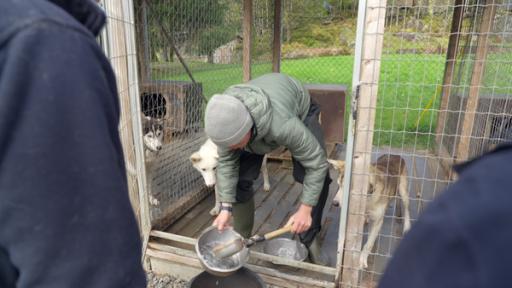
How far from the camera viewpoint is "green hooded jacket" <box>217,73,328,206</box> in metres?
2.44

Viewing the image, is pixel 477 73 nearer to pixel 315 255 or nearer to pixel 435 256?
pixel 315 255

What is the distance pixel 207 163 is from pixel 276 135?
168 cm

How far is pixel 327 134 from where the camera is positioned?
5906 mm

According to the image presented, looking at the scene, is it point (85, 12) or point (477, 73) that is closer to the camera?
point (85, 12)

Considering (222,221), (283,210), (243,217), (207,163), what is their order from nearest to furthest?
(222,221) < (243,217) < (207,163) < (283,210)

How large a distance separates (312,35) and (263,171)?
396 centimetres

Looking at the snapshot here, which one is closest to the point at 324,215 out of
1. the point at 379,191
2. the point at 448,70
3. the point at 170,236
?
the point at 379,191

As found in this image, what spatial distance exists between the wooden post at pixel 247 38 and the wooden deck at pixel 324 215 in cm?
152

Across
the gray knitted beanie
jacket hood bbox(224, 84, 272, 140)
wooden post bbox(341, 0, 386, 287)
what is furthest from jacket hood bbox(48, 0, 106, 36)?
wooden post bbox(341, 0, 386, 287)

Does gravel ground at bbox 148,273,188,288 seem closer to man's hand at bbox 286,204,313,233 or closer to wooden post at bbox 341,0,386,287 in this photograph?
man's hand at bbox 286,204,313,233

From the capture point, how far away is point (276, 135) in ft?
8.09

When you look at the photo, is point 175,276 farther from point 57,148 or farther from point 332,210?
point 57,148

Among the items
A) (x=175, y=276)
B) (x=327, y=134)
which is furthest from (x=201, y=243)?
(x=327, y=134)

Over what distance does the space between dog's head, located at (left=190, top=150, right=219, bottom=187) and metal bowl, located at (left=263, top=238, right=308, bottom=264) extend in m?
0.95
